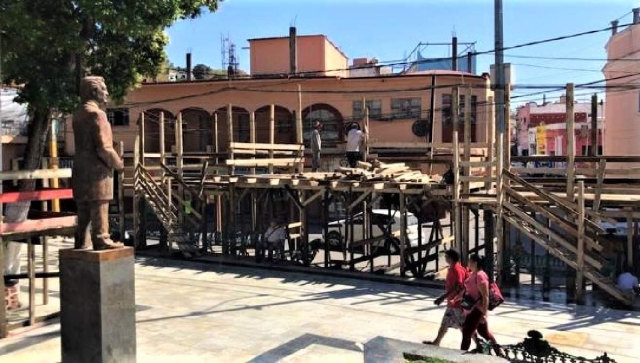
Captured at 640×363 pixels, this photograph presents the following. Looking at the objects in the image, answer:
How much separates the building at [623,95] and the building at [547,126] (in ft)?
45.9

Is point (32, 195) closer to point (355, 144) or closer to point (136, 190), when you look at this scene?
point (136, 190)

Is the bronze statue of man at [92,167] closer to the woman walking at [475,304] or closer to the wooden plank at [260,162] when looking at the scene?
the woman walking at [475,304]

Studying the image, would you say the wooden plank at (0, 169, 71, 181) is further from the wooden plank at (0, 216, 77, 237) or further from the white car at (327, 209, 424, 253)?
the white car at (327, 209, 424, 253)

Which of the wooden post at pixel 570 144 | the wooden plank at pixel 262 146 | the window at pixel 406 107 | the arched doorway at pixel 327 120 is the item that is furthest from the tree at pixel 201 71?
the wooden post at pixel 570 144

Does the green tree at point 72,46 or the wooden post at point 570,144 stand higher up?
the green tree at point 72,46

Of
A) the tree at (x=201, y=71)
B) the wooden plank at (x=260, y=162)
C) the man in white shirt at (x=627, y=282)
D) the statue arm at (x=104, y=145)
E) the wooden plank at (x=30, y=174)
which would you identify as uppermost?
the tree at (x=201, y=71)

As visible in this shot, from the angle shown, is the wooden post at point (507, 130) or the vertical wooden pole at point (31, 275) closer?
the vertical wooden pole at point (31, 275)

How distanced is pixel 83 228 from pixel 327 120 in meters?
24.7

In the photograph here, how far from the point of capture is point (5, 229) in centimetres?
907

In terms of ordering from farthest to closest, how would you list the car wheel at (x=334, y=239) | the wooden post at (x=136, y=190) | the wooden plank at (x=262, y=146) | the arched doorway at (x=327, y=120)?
the arched doorway at (x=327, y=120) < the car wheel at (x=334, y=239) < the wooden post at (x=136, y=190) < the wooden plank at (x=262, y=146)

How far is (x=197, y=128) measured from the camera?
1324 inches

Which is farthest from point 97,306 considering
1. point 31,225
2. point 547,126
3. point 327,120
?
point 547,126

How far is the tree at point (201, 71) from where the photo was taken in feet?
141

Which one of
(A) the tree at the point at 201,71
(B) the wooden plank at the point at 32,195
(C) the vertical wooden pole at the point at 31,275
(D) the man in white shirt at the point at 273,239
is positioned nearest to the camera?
(B) the wooden plank at the point at 32,195
